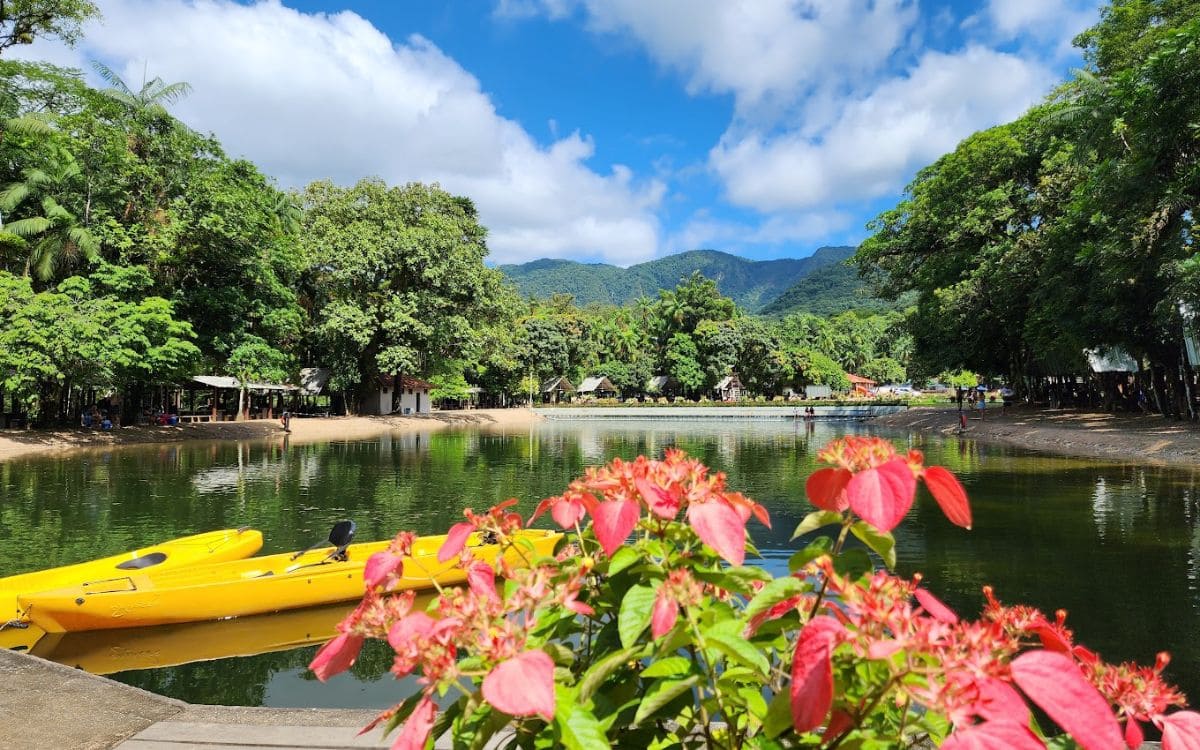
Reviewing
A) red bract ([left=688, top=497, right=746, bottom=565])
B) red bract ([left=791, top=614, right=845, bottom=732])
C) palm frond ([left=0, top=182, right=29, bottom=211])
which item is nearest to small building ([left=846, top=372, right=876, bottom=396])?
palm frond ([left=0, top=182, right=29, bottom=211])

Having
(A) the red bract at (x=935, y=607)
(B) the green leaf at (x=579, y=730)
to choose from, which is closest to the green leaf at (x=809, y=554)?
(A) the red bract at (x=935, y=607)

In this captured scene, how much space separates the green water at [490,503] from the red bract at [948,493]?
490 centimetres

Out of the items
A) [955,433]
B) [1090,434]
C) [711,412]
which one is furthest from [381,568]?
[711,412]

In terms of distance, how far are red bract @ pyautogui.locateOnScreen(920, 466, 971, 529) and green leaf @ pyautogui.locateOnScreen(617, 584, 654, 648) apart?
1.52ft

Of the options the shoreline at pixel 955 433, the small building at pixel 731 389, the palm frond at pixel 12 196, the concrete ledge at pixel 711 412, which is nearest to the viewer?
the shoreline at pixel 955 433

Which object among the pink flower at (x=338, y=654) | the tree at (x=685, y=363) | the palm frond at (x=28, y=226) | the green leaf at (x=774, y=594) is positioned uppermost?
the palm frond at (x=28, y=226)

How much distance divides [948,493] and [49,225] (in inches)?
1158

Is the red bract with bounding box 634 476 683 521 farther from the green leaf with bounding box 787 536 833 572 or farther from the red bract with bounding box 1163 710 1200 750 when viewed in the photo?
the red bract with bounding box 1163 710 1200 750

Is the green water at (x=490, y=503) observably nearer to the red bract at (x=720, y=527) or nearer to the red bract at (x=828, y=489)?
the red bract at (x=720, y=527)

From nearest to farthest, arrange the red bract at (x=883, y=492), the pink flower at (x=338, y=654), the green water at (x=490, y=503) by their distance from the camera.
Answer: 1. the red bract at (x=883, y=492)
2. the pink flower at (x=338, y=654)
3. the green water at (x=490, y=503)

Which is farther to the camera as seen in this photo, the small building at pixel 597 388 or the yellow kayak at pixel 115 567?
the small building at pixel 597 388

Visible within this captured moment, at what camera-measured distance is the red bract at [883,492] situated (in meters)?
0.92

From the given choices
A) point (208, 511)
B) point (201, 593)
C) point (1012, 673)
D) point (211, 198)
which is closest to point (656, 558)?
point (1012, 673)

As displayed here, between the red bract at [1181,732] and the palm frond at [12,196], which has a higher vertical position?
the palm frond at [12,196]
